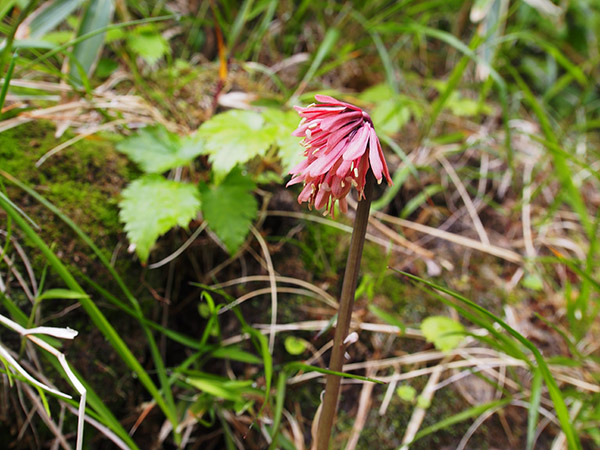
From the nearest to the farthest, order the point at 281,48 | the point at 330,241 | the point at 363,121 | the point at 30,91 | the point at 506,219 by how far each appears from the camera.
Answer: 1. the point at 363,121
2. the point at 30,91
3. the point at 330,241
4. the point at 506,219
5. the point at 281,48

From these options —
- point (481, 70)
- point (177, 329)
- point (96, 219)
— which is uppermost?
point (481, 70)

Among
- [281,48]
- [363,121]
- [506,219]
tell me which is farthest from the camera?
[281,48]

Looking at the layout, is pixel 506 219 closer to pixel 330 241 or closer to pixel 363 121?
pixel 330 241

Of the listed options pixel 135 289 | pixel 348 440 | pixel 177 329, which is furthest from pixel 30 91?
pixel 348 440

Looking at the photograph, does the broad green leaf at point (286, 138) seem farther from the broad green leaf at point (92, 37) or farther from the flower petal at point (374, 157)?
the broad green leaf at point (92, 37)

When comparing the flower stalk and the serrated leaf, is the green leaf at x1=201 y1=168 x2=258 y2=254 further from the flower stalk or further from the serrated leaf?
the flower stalk

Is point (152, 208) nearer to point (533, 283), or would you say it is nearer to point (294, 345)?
point (294, 345)

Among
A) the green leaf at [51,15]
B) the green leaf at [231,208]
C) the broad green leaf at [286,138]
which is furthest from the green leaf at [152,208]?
the green leaf at [51,15]
